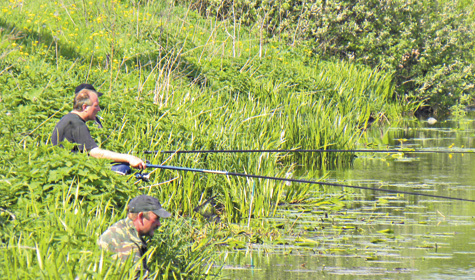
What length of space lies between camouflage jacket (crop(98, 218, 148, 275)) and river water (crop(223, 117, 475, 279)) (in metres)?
1.44

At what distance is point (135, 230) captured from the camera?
478cm

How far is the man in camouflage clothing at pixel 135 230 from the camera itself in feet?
15.1

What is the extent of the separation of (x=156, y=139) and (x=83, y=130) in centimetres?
212

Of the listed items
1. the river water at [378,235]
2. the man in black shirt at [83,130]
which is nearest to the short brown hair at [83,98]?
the man in black shirt at [83,130]

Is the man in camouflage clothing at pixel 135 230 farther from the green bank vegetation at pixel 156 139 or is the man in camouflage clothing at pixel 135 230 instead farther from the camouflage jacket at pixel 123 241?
the green bank vegetation at pixel 156 139

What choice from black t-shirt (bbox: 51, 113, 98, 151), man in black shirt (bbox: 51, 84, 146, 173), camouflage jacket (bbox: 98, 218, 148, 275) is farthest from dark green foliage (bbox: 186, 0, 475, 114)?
camouflage jacket (bbox: 98, 218, 148, 275)

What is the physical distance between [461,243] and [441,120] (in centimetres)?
1361

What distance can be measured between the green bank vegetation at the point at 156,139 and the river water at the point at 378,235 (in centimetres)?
39

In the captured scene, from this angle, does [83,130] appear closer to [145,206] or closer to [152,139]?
[145,206]

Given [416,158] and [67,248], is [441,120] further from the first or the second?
[67,248]

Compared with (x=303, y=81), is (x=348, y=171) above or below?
below

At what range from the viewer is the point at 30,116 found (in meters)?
7.75

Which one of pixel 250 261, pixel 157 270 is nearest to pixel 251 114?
pixel 250 261

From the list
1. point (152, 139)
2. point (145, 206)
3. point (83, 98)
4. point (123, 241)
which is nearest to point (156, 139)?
point (152, 139)
